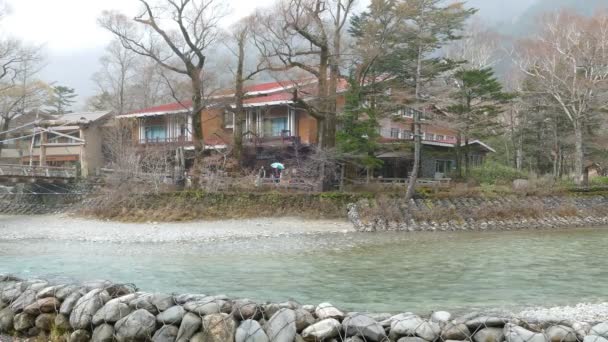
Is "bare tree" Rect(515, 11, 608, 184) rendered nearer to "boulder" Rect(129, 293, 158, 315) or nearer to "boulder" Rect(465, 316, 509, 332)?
"boulder" Rect(465, 316, 509, 332)

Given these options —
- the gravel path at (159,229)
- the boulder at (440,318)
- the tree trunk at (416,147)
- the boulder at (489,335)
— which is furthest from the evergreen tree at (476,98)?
the boulder at (489,335)

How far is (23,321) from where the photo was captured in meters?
5.81

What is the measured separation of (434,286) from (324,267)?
2976mm

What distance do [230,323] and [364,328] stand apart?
4.77 ft

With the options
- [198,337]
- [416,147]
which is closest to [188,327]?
[198,337]

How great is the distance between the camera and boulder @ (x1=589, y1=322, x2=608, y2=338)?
4.93 metres

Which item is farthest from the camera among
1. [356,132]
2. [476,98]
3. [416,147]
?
[476,98]

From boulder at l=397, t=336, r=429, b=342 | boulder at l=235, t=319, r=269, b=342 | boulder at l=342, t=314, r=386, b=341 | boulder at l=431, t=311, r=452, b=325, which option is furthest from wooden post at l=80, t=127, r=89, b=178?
boulder at l=397, t=336, r=429, b=342

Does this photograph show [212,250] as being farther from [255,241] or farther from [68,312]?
[68,312]

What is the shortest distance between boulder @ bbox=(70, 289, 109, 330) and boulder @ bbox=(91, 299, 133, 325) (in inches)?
3.8

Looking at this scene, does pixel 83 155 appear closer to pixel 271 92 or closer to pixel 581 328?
pixel 271 92

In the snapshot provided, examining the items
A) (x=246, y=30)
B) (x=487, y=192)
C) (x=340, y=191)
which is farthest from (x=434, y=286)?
(x=246, y=30)

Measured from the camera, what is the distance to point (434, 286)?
8.98 meters

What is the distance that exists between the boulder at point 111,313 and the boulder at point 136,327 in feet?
0.46
